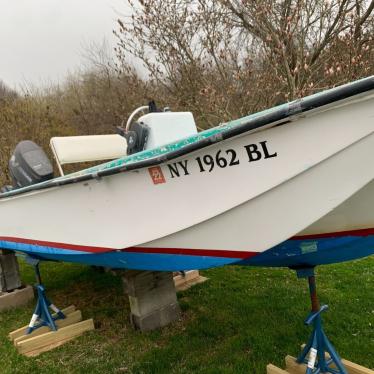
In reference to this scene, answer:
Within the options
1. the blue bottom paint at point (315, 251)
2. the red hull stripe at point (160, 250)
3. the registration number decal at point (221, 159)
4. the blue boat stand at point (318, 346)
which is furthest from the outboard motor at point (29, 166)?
the blue boat stand at point (318, 346)

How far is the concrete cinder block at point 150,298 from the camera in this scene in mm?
4129

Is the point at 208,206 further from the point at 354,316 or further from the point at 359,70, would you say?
the point at 359,70

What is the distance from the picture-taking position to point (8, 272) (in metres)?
5.66

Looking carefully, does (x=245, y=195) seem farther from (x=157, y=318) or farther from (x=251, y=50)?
(x=251, y=50)

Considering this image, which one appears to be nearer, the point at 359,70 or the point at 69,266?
the point at 359,70

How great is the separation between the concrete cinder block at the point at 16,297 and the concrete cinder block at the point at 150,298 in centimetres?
203

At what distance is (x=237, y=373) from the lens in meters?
3.33

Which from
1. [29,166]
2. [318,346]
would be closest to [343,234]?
[318,346]

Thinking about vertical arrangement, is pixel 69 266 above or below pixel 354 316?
above

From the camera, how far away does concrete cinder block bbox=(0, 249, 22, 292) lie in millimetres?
5582

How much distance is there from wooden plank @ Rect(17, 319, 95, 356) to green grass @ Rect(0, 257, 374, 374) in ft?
0.33

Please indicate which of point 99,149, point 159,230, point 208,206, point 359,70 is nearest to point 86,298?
point 99,149

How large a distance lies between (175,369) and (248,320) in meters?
1.02

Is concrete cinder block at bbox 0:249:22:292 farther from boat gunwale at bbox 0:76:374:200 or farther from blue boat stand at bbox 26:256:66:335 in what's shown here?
boat gunwale at bbox 0:76:374:200
